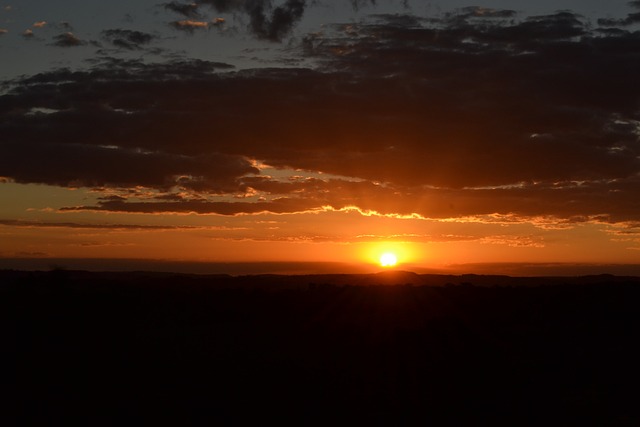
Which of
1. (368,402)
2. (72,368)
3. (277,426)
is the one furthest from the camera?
(72,368)

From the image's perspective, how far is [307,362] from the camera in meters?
23.0

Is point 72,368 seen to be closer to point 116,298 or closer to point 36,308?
point 36,308

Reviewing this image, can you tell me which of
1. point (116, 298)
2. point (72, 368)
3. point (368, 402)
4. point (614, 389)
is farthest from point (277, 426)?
point (116, 298)

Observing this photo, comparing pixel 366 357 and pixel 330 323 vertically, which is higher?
pixel 330 323

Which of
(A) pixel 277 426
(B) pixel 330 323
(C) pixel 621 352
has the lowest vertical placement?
(A) pixel 277 426

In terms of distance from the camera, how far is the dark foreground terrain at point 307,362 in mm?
18062

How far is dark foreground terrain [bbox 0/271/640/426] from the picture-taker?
18.1m

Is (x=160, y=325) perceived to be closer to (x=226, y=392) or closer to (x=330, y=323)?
(x=330, y=323)

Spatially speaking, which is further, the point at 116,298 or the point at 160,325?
the point at 116,298

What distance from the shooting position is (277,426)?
55.2 ft

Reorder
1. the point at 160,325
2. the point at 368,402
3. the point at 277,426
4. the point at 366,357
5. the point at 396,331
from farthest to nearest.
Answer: the point at 160,325 → the point at 396,331 → the point at 366,357 → the point at 368,402 → the point at 277,426

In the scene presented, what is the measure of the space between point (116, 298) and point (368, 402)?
17186mm

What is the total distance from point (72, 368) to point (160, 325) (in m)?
8.74

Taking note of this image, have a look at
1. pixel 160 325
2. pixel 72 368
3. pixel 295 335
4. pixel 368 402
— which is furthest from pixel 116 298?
pixel 368 402
